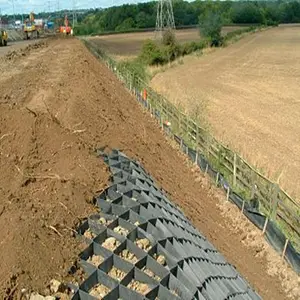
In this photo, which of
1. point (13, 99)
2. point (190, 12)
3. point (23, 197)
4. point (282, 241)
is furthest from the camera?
point (190, 12)

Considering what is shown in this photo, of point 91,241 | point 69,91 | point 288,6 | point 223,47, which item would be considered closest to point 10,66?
point 69,91

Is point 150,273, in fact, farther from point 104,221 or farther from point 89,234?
point 104,221

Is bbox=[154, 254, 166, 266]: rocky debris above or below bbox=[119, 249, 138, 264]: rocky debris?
below

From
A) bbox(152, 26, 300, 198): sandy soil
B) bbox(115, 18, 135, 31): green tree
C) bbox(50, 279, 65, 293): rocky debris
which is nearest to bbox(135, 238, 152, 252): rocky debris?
bbox(50, 279, 65, 293): rocky debris

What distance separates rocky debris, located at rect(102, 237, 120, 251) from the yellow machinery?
5293cm

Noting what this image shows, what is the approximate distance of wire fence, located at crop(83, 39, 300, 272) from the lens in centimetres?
1049

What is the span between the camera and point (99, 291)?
514 centimetres

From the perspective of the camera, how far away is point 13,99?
14.1 meters

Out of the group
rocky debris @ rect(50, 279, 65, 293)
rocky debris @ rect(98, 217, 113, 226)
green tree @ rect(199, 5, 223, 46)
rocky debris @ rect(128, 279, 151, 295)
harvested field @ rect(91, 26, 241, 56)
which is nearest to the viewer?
rocky debris @ rect(50, 279, 65, 293)

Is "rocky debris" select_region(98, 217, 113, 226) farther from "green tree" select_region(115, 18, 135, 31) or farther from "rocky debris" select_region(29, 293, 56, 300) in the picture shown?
"green tree" select_region(115, 18, 135, 31)

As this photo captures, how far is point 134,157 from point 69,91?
567cm

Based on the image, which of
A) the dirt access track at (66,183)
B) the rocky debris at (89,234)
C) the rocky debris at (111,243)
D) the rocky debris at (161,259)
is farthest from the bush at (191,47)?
the rocky debris at (161,259)

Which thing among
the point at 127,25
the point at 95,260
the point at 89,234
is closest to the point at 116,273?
the point at 95,260

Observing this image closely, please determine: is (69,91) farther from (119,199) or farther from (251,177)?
(119,199)
